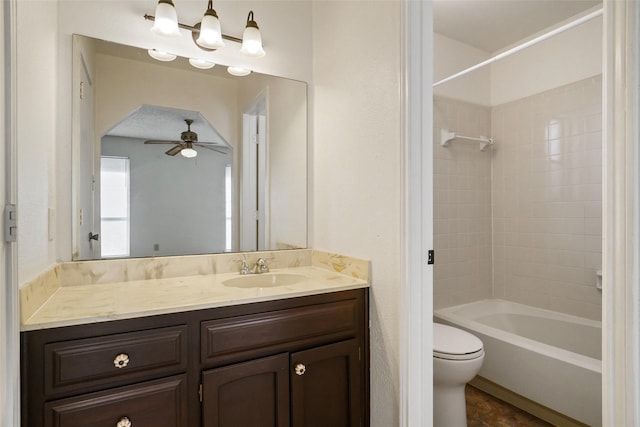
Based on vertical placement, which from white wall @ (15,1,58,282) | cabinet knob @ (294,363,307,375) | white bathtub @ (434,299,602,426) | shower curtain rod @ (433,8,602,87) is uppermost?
shower curtain rod @ (433,8,602,87)

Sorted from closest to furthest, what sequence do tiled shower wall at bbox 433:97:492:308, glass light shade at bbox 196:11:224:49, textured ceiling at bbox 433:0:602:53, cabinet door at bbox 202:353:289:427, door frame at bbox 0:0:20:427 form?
door frame at bbox 0:0:20:427 < cabinet door at bbox 202:353:289:427 < glass light shade at bbox 196:11:224:49 < textured ceiling at bbox 433:0:602:53 < tiled shower wall at bbox 433:97:492:308

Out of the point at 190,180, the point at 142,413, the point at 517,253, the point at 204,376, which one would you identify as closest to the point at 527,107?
the point at 517,253

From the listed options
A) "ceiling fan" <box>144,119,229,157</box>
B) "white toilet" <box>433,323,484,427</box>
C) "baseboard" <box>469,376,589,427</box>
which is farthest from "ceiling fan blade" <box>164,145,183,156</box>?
"baseboard" <box>469,376,589,427</box>

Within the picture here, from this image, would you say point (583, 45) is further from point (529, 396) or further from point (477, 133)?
point (529, 396)

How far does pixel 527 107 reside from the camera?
2680 mm

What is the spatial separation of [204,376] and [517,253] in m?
2.56

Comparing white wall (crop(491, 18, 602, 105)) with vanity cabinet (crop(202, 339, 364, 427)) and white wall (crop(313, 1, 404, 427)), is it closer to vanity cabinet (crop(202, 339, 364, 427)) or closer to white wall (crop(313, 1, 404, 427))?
white wall (crop(313, 1, 404, 427))

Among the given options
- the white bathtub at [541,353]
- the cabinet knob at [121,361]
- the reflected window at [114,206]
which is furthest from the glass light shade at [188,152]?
the white bathtub at [541,353]

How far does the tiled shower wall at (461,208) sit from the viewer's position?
2.62 meters

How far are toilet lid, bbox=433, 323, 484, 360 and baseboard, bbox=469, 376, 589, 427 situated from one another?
1.78 ft

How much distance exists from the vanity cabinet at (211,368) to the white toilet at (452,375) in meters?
0.44

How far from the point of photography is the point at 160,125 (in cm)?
167

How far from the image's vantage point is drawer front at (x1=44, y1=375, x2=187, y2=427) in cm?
101

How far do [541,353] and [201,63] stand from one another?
2.38 m
